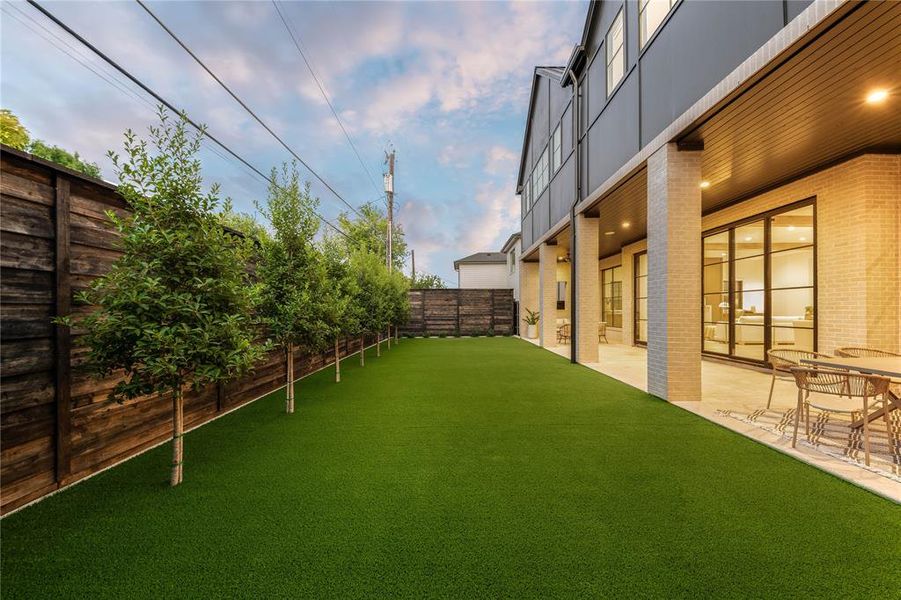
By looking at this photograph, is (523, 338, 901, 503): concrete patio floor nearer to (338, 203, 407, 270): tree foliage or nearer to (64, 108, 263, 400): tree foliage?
(64, 108, 263, 400): tree foliage

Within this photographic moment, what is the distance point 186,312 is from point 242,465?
60.1 inches

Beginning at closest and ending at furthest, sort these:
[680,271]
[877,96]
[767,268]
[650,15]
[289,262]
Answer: [877,96] < [289,262] < [680,271] < [650,15] < [767,268]

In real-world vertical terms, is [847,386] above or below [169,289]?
below

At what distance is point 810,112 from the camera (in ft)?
14.1

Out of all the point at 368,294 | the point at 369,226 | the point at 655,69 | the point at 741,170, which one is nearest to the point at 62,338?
the point at 368,294

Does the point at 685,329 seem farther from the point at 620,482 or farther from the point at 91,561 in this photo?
the point at 91,561

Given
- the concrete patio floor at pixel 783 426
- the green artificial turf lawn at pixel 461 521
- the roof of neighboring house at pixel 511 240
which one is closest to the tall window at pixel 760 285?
the concrete patio floor at pixel 783 426

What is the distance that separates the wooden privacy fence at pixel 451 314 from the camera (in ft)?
56.4

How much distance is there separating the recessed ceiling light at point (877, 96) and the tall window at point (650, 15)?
2.73 m

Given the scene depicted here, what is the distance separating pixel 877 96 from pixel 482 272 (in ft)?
77.5

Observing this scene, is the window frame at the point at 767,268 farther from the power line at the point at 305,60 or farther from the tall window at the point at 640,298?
the power line at the point at 305,60

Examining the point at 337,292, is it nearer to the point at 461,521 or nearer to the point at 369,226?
the point at 461,521

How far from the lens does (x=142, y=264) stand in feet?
8.09

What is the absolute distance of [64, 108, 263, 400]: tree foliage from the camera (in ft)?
7.95
